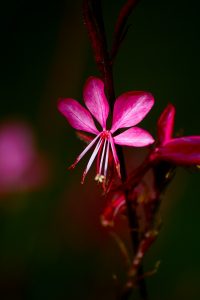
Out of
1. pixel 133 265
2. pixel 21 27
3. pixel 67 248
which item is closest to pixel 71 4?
pixel 21 27

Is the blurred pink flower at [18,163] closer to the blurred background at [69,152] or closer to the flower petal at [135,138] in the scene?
the blurred background at [69,152]

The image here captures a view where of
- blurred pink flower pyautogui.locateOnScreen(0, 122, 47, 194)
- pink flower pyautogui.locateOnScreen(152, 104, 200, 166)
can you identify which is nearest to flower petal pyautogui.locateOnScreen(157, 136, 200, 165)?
pink flower pyautogui.locateOnScreen(152, 104, 200, 166)

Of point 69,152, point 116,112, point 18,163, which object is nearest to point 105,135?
point 116,112

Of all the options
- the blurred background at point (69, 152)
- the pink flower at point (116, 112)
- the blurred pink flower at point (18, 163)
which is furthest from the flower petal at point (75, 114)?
the blurred pink flower at point (18, 163)

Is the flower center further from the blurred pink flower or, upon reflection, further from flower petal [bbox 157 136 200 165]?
Answer: the blurred pink flower

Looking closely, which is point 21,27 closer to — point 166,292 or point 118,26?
point 166,292
